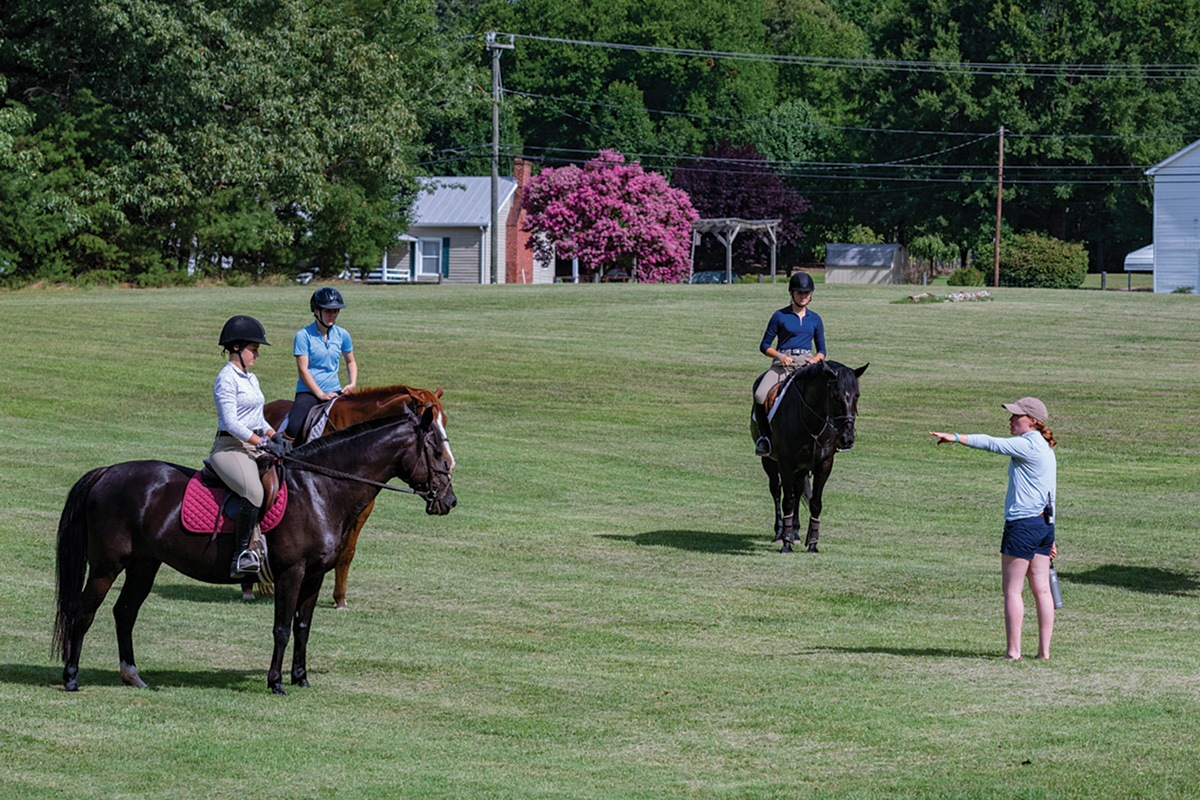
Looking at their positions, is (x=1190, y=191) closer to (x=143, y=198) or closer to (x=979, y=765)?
(x=143, y=198)

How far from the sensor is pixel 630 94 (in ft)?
350

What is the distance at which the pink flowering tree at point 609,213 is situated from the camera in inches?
2475

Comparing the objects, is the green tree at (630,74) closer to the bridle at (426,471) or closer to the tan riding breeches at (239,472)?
the bridle at (426,471)

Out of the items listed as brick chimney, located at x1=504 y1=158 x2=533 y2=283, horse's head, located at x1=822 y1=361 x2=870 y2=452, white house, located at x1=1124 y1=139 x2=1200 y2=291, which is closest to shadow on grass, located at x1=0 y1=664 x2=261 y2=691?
horse's head, located at x1=822 y1=361 x2=870 y2=452

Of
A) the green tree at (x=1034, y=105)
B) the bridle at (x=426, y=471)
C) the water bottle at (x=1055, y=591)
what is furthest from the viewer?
the green tree at (x=1034, y=105)

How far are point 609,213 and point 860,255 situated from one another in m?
32.7

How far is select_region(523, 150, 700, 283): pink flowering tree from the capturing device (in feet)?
206

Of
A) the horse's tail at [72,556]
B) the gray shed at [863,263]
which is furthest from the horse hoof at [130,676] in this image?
the gray shed at [863,263]

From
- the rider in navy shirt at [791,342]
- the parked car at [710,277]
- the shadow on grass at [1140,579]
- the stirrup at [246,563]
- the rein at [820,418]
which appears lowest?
the shadow on grass at [1140,579]

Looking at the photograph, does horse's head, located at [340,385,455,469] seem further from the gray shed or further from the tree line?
the gray shed

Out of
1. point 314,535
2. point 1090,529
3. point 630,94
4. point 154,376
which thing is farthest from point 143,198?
point 630,94

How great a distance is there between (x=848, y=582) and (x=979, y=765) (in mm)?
6783

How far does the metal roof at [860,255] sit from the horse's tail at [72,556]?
83.9 metres

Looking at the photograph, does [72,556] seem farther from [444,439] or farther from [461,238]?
[461,238]
